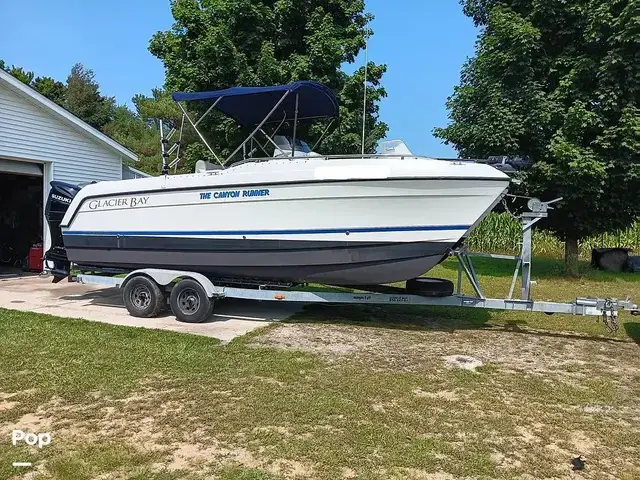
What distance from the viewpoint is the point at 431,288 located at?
6574 mm

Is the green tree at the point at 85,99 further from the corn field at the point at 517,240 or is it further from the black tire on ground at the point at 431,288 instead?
the black tire on ground at the point at 431,288

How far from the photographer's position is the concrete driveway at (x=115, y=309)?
683cm

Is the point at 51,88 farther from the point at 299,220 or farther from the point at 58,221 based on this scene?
the point at 299,220

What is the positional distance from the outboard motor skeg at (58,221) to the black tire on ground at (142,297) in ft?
6.17

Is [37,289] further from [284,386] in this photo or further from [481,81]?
[481,81]

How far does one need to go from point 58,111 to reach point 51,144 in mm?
782

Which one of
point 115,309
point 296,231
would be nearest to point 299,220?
point 296,231

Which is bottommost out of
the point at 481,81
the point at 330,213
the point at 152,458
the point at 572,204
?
the point at 152,458

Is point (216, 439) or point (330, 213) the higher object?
point (330, 213)

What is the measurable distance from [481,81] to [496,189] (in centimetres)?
851

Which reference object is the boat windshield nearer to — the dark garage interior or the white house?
the white house

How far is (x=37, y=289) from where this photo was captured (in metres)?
10.0

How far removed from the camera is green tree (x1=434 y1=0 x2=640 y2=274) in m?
11.2

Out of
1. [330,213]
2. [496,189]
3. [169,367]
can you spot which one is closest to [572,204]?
[496,189]
